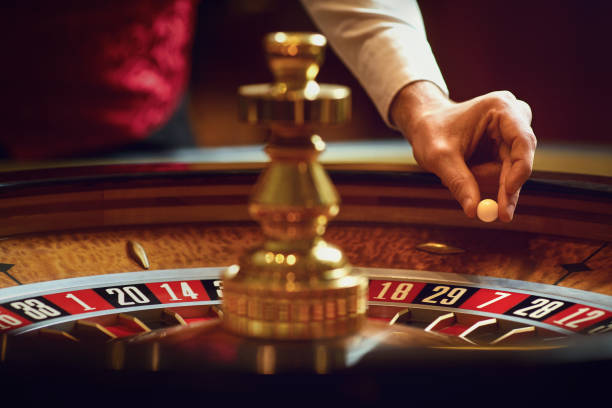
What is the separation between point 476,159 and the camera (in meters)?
1.39

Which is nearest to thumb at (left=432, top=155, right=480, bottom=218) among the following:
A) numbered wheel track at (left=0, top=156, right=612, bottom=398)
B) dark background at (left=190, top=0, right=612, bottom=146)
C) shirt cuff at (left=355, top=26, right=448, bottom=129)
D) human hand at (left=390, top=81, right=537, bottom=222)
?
human hand at (left=390, top=81, right=537, bottom=222)

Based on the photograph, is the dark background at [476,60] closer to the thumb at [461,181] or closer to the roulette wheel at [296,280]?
the roulette wheel at [296,280]

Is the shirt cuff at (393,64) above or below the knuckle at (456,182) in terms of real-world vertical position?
above

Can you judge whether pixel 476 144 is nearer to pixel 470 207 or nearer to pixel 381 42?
pixel 470 207

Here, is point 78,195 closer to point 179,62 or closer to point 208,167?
point 208,167

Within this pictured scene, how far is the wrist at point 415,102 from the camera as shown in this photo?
145 centimetres

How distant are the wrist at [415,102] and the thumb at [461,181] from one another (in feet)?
0.53

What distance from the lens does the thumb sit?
1.19 m

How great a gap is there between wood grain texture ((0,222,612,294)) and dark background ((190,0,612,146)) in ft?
4.44

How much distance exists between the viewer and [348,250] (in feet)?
4.46

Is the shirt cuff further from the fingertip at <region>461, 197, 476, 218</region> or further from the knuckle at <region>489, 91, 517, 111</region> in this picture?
the fingertip at <region>461, 197, 476, 218</region>

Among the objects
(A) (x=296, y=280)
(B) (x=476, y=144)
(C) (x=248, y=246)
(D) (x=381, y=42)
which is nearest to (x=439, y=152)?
(B) (x=476, y=144)

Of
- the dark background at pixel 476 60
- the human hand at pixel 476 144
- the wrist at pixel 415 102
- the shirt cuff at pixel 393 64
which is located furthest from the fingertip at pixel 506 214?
the dark background at pixel 476 60

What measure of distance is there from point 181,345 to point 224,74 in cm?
221
